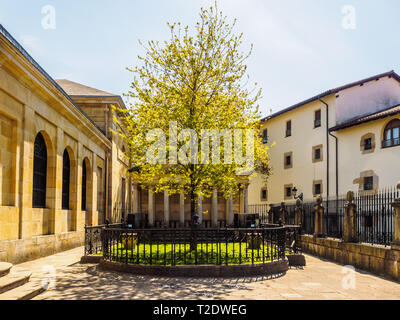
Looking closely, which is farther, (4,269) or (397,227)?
(397,227)

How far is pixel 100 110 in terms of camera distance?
2688 cm

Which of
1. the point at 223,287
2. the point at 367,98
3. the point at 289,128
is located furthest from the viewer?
the point at 289,128

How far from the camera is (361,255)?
40.4 ft

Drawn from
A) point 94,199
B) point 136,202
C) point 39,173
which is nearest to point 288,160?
point 136,202

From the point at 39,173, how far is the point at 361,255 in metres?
12.1

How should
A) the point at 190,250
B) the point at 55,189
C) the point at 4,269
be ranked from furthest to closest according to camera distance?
1. the point at 55,189
2. the point at 190,250
3. the point at 4,269

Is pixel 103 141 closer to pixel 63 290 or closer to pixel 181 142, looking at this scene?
pixel 181 142

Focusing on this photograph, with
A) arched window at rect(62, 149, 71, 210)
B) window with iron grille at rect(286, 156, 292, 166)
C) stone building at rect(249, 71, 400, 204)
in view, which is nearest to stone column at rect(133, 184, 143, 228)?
arched window at rect(62, 149, 71, 210)

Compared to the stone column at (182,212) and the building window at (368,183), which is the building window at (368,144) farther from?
the stone column at (182,212)

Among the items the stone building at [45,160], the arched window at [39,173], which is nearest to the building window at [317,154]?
the stone building at [45,160]

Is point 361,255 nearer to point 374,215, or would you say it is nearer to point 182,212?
point 374,215

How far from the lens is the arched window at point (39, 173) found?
50.1ft
